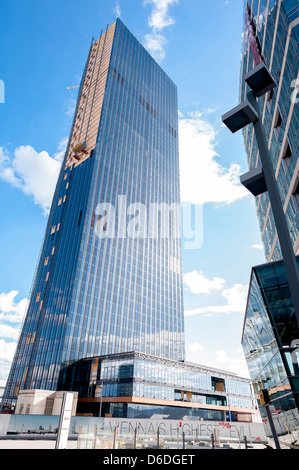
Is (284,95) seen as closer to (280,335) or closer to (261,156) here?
(280,335)

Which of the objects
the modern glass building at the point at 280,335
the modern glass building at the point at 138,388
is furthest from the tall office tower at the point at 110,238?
the modern glass building at the point at 280,335

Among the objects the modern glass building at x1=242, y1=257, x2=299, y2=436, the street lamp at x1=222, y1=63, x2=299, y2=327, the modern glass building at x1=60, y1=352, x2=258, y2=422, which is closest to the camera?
the street lamp at x1=222, y1=63, x2=299, y2=327

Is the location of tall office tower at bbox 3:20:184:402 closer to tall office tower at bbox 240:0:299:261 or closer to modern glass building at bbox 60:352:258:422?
modern glass building at bbox 60:352:258:422

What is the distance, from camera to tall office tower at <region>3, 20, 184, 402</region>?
7050 centimetres

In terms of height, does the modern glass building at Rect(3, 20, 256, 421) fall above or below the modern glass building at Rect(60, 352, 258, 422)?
above

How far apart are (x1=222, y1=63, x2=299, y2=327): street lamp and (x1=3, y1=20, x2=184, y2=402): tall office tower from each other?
67.5 meters

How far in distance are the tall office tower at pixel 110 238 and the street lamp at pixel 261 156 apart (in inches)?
2657

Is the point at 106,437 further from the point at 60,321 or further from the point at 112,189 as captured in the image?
the point at 112,189

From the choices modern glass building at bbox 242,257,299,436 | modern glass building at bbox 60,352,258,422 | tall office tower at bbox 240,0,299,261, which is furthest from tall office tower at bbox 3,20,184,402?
modern glass building at bbox 242,257,299,436

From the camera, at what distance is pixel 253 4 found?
4284cm

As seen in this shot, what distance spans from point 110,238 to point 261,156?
263 ft

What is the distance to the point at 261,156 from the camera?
5266 millimetres

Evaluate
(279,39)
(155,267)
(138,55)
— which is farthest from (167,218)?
(279,39)

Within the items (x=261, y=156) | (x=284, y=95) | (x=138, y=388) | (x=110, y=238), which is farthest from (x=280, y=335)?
(x=110, y=238)
